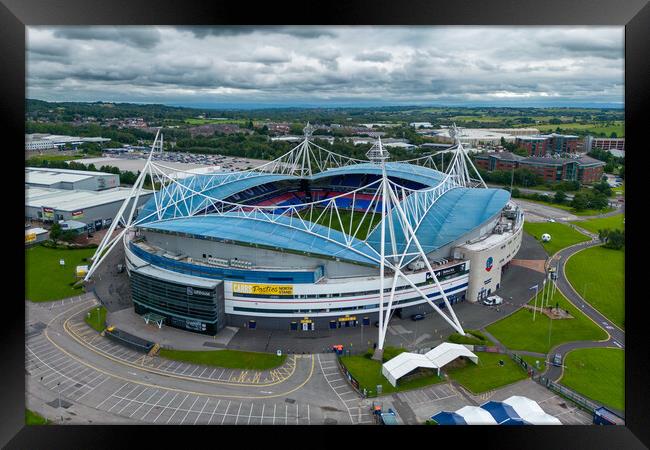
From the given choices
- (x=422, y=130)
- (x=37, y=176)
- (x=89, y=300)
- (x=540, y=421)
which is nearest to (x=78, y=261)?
(x=89, y=300)

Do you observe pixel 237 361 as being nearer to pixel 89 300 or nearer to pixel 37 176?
pixel 89 300

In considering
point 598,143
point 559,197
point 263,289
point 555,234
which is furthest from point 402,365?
point 598,143

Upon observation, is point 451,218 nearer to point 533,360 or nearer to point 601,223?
point 533,360

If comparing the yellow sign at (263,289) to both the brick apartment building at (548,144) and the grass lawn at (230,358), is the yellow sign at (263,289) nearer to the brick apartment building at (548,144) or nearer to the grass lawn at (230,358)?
the grass lawn at (230,358)

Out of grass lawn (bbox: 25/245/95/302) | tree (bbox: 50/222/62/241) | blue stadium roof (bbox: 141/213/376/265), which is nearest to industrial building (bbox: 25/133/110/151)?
tree (bbox: 50/222/62/241)

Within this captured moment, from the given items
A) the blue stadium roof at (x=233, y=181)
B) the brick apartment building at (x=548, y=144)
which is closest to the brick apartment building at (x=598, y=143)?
the brick apartment building at (x=548, y=144)

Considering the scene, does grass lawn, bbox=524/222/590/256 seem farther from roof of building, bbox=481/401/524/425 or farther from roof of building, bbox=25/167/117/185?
roof of building, bbox=25/167/117/185

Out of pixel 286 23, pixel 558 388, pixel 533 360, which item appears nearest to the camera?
pixel 286 23
